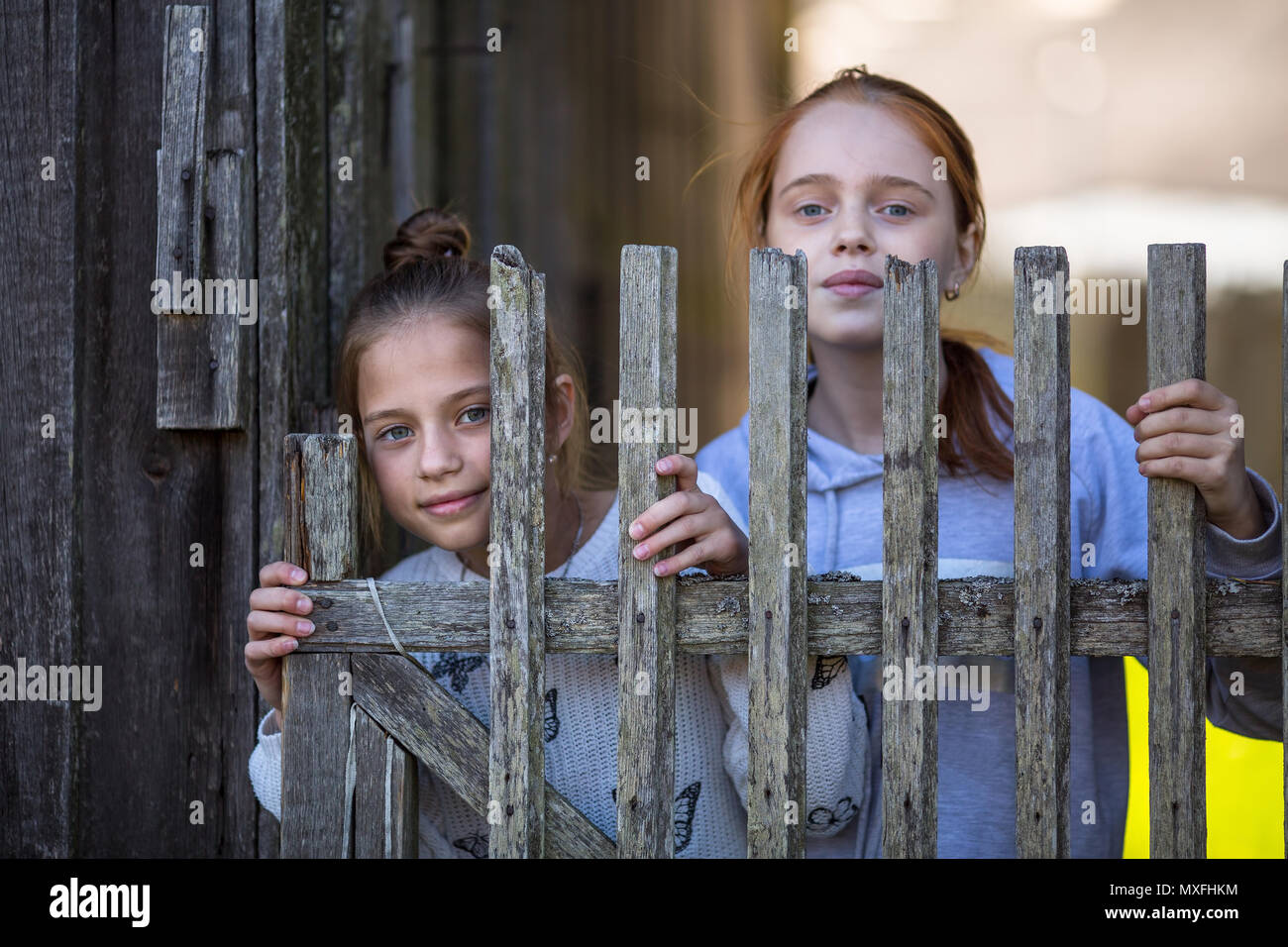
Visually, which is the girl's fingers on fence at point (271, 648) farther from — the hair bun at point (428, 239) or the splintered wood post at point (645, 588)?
the hair bun at point (428, 239)

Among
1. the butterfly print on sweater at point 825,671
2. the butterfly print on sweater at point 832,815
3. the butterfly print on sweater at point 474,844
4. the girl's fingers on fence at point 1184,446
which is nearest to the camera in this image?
the girl's fingers on fence at point 1184,446

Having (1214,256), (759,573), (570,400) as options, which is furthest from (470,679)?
(1214,256)

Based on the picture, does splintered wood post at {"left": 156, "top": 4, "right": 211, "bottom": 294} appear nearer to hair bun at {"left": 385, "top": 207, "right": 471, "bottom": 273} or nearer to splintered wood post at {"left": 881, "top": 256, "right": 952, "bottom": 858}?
hair bun at {"left": 385, "top": 207, "right": 471, "bottom": 273}

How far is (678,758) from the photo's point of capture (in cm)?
210

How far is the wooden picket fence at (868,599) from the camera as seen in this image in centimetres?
170

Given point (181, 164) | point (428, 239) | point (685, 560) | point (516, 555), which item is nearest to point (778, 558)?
point (685, 560)

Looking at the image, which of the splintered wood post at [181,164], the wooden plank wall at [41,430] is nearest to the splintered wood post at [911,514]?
the splintered wood post at [181,164]

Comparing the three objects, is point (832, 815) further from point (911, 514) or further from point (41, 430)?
point (41, 430)

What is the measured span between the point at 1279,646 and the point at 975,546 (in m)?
0.63

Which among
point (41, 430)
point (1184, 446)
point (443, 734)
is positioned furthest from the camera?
point (41, 430)

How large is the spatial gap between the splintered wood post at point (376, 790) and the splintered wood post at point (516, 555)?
17 cm

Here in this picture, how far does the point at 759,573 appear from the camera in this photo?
5.62 feet

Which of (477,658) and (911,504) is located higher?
(911,504)

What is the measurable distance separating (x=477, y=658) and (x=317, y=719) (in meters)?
0.42
